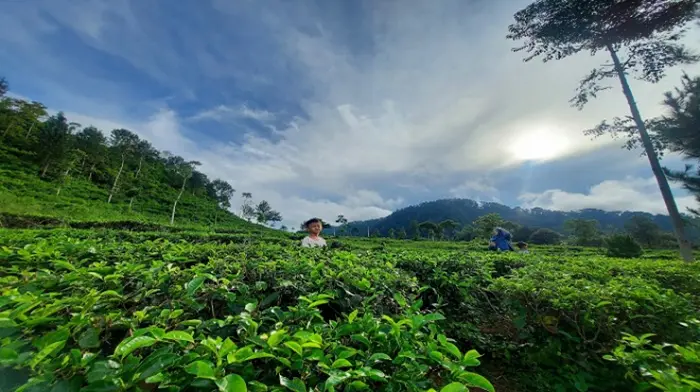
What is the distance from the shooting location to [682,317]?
2.06 meters

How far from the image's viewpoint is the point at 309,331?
4.24 feet

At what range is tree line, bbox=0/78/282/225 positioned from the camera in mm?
42562

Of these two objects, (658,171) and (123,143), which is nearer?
(658,171)

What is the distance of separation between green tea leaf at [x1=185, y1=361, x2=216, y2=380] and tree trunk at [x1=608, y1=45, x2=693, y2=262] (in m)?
14.3

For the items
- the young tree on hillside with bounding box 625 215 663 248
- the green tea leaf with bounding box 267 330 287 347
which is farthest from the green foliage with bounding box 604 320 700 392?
the young tree on hillside with bounding box 625 215 663 248

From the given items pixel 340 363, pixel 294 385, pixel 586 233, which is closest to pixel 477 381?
pixel 340 363

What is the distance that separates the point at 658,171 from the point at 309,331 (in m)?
14.9

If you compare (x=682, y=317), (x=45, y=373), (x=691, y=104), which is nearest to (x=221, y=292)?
(x=45, y=373)

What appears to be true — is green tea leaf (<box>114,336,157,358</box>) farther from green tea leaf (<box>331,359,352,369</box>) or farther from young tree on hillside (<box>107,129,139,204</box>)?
young tree on hillside (<box>107,129,139,204</box>)

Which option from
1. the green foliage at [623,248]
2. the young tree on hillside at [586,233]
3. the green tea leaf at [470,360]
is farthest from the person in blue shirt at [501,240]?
the young tree on hillside at [586,233]

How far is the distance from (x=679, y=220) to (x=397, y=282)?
1359cm

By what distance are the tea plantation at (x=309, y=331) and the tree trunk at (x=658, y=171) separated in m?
10.4

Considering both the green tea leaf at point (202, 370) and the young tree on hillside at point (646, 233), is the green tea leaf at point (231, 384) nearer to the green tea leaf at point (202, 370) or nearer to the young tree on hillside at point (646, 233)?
the green tea leaf at point (202, 370)

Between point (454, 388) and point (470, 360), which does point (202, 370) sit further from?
point (470, 360)
